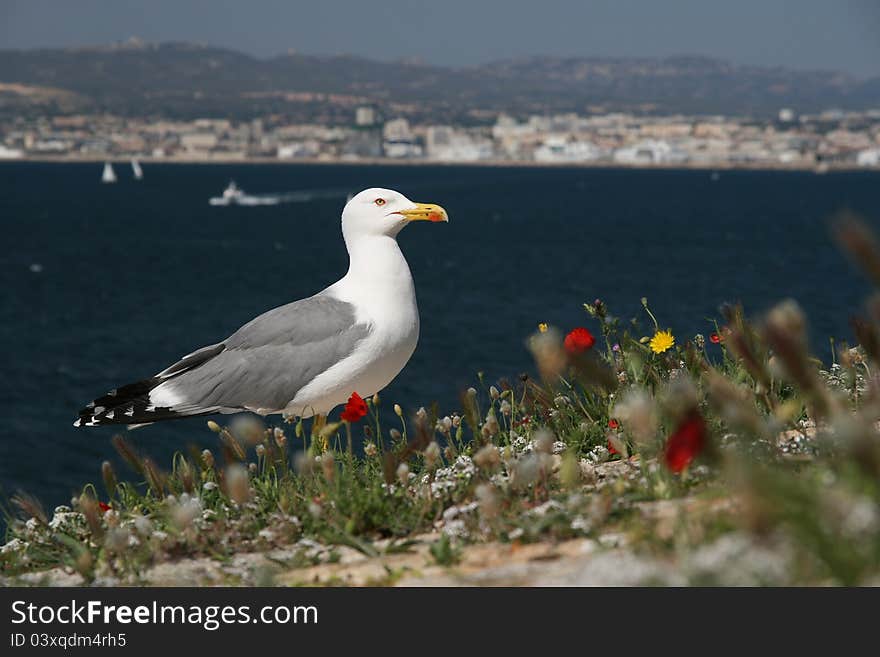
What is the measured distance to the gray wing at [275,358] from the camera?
7.29m

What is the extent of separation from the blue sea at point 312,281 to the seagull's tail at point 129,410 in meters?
1.35

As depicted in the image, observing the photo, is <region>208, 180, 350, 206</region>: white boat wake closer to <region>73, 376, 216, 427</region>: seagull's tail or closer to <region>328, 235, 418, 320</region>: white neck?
<region>73, 376, 216, 427</region>: seagull's tail

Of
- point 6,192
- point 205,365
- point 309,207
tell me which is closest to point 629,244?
point 309,207

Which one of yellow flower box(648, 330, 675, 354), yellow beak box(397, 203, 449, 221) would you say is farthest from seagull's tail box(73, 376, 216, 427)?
yellow flower box(648, 330, 675, 354)

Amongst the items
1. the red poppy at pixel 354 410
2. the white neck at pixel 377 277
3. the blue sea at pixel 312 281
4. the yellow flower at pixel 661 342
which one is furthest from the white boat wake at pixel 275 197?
the red poppy at pixel 354 410

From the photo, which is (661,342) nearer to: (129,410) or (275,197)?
(129,410)

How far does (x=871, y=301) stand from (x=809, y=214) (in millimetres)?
135913

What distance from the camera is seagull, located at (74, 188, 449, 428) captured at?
7254 mm

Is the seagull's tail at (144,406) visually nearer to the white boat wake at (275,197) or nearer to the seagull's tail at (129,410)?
the seagull's tail at (129,410)

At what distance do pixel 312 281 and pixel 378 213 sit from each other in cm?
6795

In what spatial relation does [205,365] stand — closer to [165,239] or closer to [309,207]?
[165,239]

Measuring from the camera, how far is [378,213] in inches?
298

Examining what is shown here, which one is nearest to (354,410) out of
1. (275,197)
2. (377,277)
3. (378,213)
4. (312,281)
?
(377,277)
